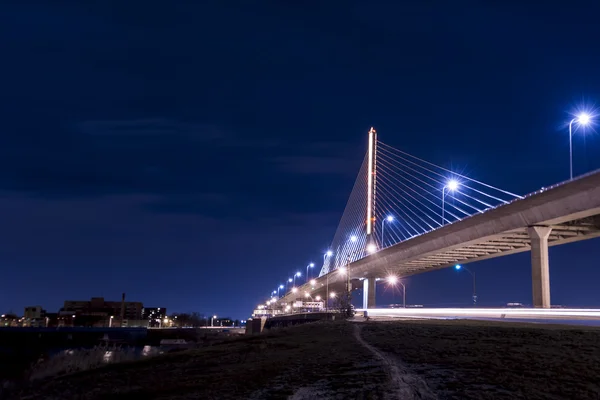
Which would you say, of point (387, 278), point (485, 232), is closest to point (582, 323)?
point (485, 232)

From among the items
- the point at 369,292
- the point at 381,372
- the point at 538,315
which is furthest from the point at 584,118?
the point at 369,292

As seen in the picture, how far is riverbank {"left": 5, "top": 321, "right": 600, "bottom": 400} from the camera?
35.2 feet

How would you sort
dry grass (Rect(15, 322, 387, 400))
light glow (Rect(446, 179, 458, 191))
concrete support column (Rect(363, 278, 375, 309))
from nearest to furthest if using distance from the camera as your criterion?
1. dry grass (Rect(15, 322, 387, 400))
2. light glow (Rect(446, 179, 458, 191))
3. concrete support column (Rect(363, 278, 375, 309))

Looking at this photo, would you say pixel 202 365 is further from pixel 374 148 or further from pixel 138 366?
pixel 374 148

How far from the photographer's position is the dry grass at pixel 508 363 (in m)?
10.3

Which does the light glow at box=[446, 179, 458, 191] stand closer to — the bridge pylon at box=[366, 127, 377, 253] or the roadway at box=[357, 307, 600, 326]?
the roadway at box=[357, 307, 600, 326]

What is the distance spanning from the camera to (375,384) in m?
11.4

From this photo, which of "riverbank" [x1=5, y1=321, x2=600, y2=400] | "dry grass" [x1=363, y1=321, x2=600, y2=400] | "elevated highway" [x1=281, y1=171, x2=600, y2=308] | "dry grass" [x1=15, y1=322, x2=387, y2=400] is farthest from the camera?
"elevated highway" [x1=281, y1=171, x2=600, y2=308]

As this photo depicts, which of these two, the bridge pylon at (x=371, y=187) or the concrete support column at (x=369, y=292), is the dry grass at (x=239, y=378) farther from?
the concrete support column at (x=369, y=292)

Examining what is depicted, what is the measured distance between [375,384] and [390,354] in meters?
5.14

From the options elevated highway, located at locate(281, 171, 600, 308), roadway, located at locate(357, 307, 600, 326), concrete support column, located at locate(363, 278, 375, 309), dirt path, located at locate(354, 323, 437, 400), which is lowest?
dirt path, located at locate(354, 323, 437, 400)

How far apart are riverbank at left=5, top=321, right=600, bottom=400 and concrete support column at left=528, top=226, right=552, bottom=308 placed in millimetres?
27494

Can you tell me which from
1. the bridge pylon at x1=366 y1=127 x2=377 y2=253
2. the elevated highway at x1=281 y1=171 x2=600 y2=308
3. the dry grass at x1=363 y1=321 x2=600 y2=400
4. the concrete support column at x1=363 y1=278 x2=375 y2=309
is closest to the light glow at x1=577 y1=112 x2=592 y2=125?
the elevated highway at x1=281 y1=171 x2=600 y2=308

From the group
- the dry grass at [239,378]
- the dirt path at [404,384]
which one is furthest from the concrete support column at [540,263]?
the dirt path at [404,384]
